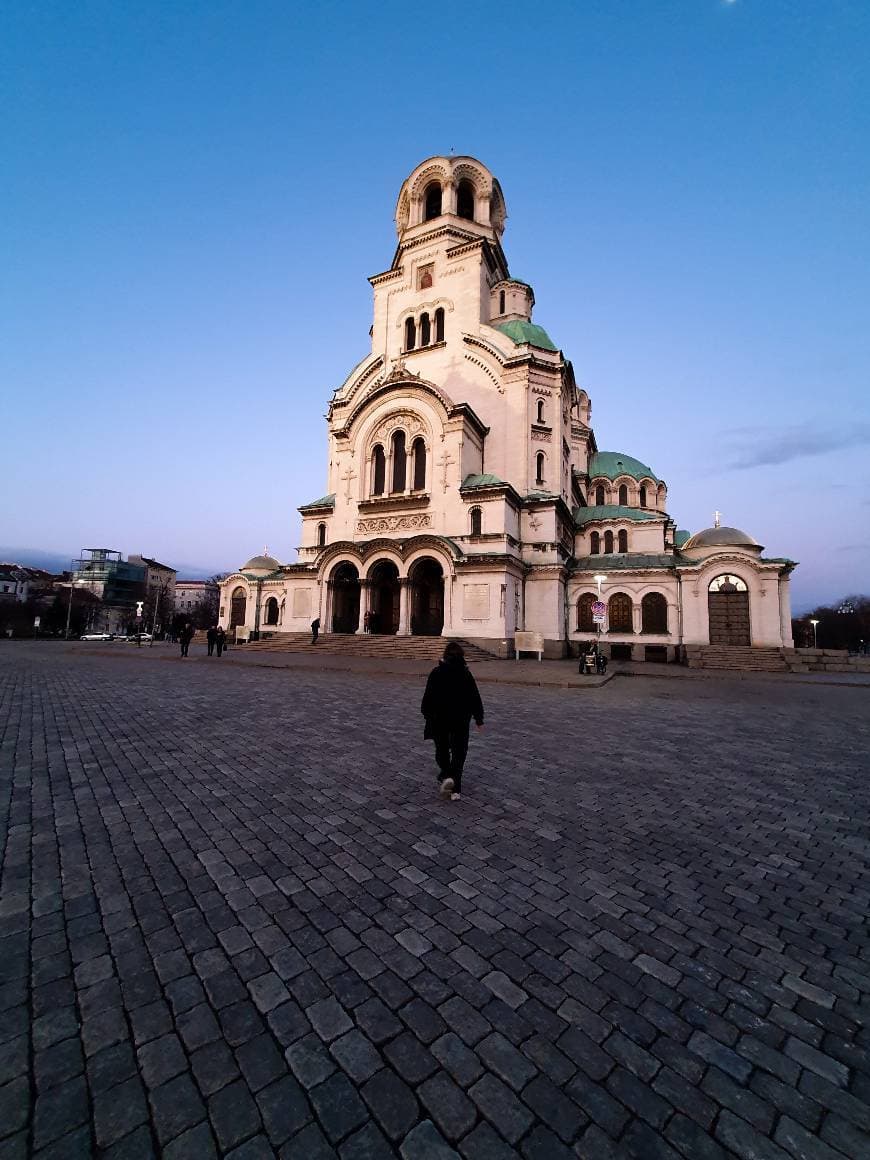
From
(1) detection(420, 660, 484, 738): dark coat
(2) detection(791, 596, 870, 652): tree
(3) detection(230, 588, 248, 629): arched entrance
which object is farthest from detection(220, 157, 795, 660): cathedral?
(2) detection(791, 596, 870, 652): tree

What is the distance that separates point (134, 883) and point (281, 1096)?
228cm

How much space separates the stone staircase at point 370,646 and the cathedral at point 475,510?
5.40ft

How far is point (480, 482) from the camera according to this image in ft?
96.5

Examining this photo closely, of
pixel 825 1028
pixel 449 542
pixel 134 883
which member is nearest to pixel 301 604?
pixel 449 542

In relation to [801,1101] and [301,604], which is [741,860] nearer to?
[801,1101]

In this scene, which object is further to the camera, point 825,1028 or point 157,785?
point 157,785

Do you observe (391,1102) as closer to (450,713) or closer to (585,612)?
(450,713)

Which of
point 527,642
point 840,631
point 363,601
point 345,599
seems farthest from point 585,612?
point 840,631

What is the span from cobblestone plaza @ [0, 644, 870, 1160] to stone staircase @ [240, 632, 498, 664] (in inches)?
687

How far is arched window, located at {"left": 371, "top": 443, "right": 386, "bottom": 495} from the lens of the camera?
32.9 metres

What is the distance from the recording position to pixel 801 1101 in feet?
6.67

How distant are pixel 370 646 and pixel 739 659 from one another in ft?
65.7

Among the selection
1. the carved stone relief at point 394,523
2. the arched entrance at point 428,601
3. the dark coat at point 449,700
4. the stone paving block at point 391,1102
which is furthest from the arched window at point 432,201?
the stone paving block at point 391,1102

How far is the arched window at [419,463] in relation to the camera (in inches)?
1244
